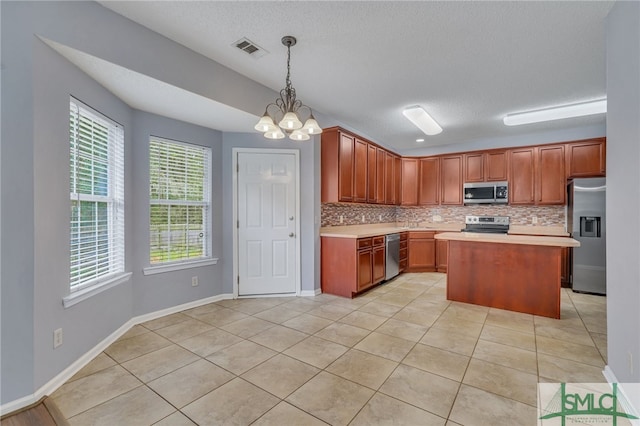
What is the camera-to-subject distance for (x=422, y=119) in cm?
423

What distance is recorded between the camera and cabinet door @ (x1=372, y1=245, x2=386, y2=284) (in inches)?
175

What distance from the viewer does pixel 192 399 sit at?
1861 millimetres

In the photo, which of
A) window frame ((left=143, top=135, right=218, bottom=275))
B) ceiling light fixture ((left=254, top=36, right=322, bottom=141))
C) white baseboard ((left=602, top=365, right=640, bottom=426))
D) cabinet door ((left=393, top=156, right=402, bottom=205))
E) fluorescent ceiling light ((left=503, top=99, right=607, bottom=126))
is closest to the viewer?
white baseboard ((left=602, top=365, right=640, bottom=426))

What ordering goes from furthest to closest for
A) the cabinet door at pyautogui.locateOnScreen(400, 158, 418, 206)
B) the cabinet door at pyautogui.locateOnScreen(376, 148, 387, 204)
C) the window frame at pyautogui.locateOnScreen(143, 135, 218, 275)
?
1. the cabinet door at pyautogui.locateOnScreen(400, 158, 418, 206)
2. the cabinet door at pyautogui.locateOnScreen(376, 148, 387, 204)
3. the window frame at pyautogui.locateOnScreen(143, 135, 218, 275)

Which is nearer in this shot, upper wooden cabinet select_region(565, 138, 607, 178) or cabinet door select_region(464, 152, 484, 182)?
upper wooden cabinet select_region(565, 138, 607, 178)

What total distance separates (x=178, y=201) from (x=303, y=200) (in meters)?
1.63

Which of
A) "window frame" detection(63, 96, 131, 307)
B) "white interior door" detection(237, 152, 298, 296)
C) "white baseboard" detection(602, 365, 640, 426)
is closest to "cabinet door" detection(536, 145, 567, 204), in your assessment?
"white baseboard" detection(602, 365, 640, 426)

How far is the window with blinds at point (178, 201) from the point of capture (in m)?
3.31

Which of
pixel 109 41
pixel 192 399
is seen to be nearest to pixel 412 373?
pixel 192 399

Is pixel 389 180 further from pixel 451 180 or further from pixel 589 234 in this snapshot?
pixel 589 234

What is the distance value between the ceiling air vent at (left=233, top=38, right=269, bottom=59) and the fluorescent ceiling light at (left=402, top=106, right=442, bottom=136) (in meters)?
2.26

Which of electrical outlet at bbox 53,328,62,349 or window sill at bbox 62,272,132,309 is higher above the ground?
window sill at bbox 62,272,132,309

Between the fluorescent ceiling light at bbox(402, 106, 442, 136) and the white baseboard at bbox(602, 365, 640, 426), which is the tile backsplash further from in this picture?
the white baseboard at bbox(602, 365, 640, 426)

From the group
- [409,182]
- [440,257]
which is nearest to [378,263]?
[440,257]
